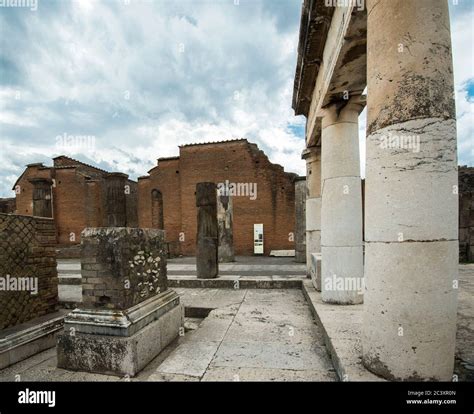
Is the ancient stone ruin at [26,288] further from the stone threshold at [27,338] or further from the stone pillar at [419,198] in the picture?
the stone pillar at [419,198]

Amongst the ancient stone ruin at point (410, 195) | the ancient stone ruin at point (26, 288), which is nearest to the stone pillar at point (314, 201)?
the ancient stone ruin at point (410, 195)

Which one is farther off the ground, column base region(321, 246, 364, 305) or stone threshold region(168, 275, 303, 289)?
column base region(321, 246, 364, 305)

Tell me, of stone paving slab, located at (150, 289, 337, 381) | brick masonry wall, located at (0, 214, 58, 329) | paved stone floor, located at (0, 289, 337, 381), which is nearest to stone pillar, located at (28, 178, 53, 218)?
brick masonry wall, located at (0, 214, 58, 329)

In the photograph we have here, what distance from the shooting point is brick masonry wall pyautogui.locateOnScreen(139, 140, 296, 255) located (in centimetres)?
1489

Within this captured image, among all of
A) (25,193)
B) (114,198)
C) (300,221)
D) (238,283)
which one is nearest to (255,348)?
(238,283)

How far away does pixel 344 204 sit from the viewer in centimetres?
406

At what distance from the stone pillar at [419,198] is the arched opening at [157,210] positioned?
15.5 meters

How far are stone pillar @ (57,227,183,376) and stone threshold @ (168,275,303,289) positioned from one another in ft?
10.9

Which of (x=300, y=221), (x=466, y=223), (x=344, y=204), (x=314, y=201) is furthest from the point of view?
(x=300, y=221)

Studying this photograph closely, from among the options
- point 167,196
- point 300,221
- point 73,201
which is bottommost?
point 300,221

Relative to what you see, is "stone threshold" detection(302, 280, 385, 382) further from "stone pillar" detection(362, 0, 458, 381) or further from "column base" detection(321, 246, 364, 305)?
"stone pillar" detection(362, 0, 458, 381)

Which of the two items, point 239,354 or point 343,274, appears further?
point 343,274

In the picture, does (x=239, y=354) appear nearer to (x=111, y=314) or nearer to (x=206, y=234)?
(x=111, y=314)

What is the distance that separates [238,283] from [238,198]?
364 inches
